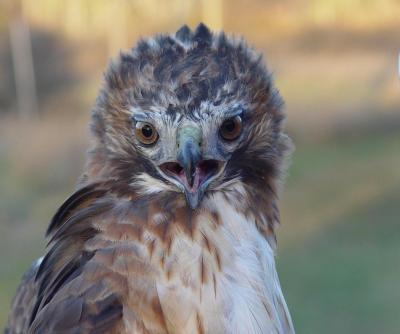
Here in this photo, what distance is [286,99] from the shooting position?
5.76m

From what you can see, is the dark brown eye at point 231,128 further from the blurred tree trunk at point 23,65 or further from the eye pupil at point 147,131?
the blurred tree trunk at point 23,65

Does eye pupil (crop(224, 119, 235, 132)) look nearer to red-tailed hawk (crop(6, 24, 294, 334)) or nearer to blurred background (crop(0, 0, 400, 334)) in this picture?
red-tailed hawk (crop(6, 24, 294, 334))

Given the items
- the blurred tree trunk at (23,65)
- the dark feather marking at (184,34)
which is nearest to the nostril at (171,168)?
the dark feather marking at (184,34)

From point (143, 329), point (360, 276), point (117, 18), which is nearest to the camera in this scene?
point (143, 329)

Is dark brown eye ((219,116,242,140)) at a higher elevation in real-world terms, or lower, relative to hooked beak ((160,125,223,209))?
higher

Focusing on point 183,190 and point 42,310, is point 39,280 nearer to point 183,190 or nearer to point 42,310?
point 42,310

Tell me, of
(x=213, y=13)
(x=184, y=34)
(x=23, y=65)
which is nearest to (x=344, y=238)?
(x=213, y=13)

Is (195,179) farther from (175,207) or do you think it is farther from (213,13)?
(213,13)

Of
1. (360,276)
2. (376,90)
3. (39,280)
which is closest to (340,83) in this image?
(376,90)

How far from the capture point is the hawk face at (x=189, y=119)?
1295mm

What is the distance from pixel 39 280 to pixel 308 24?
4934 millimetres

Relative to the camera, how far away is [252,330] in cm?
130

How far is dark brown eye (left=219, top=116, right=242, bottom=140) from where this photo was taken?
1.34 m

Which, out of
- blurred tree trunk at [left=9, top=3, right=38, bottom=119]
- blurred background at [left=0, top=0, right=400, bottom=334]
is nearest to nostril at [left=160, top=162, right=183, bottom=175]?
blurred background at [left=0, top=0, right=400, bottom=334]
